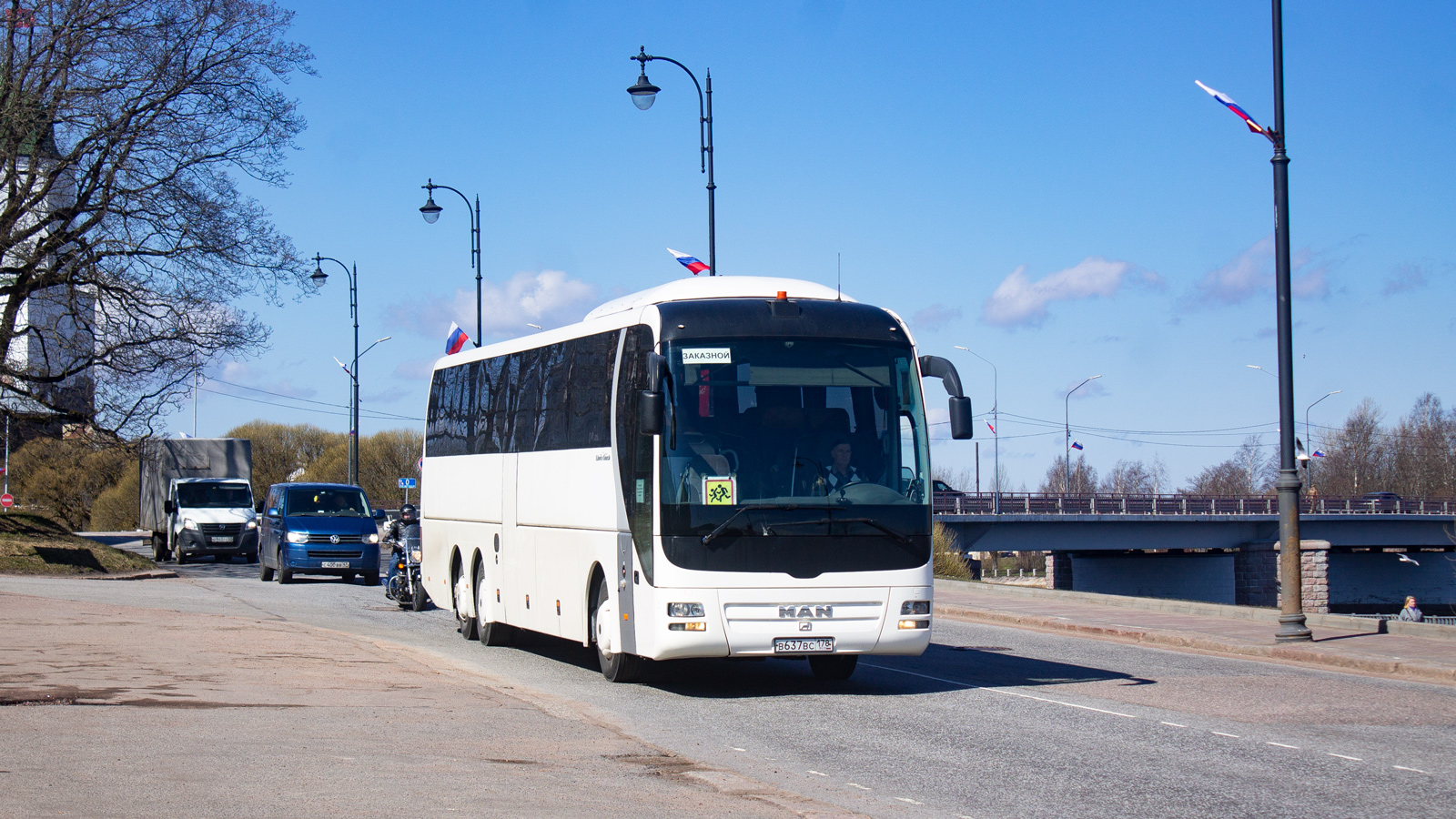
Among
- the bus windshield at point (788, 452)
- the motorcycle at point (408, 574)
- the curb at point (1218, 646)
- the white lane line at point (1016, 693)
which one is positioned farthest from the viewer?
the motorcycle at point (408, 574)

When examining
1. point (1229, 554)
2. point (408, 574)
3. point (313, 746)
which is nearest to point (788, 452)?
point (313, 746)

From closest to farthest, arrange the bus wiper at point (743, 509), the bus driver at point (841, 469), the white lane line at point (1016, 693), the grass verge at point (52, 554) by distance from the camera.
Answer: the white lane line at point (1016, 693)
the bus wiper at point (743, 509)
the bus driver at point (841, 469)
the grass verge at point (52, 554)

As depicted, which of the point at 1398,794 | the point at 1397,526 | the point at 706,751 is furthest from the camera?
the point at 1397,526

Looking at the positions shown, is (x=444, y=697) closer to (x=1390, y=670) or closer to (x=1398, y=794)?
(x=1398, y=794)

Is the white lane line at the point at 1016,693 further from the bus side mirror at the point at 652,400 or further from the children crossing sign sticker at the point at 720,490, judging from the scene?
the bus side mirror at the point at 652,400

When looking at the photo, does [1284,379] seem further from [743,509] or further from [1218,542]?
[1218,542]

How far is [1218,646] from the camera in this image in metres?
17.6

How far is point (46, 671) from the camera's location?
1242 centimetres

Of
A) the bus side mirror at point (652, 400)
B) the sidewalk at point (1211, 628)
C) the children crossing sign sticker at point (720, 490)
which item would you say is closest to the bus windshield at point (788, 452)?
the children crossing sign sticker at point (720, 490)

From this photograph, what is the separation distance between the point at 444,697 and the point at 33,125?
2372cm

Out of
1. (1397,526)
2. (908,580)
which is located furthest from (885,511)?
(1397,526)

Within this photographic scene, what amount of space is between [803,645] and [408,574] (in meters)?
12.3

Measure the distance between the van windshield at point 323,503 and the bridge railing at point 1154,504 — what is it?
3450cm

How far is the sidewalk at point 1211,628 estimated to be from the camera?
51.4ft
